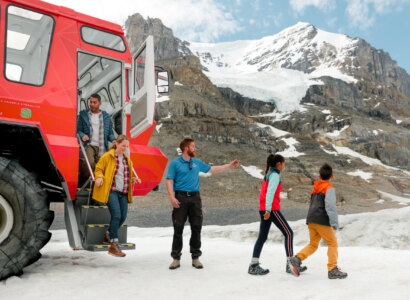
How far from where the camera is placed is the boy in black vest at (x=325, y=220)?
431 cm

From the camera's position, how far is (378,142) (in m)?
69.4

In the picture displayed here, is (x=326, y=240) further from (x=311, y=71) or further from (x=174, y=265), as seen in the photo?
(x=311, y=71)

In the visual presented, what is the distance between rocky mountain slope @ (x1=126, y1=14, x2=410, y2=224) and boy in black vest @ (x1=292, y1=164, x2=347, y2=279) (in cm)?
1440

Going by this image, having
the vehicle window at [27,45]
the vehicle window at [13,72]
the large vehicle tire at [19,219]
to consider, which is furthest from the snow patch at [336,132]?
the large vehicle tire at [19,219]

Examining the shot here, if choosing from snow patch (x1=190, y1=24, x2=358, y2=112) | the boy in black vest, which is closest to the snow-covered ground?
the boy in black vest

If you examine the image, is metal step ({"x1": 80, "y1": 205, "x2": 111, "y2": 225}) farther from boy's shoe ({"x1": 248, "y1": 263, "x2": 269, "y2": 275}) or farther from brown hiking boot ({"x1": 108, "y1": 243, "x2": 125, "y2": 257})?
boy's shoe ({"x1": 248, "y1": 263, "x2": 269, "y2": 275})

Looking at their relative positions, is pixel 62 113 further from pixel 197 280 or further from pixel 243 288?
pixel 243 288

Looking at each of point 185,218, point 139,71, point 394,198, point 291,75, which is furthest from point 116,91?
point 291,75

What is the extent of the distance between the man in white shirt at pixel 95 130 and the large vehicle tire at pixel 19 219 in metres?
1.07

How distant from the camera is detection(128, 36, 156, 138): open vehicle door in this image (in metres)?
4.73

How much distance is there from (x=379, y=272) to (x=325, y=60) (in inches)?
6710

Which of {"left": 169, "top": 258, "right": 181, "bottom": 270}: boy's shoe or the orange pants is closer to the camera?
the orange pants

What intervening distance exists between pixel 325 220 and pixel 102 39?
399 cm

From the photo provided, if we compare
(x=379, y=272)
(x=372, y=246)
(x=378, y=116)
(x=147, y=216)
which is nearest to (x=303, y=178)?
(x=147, y=216)
